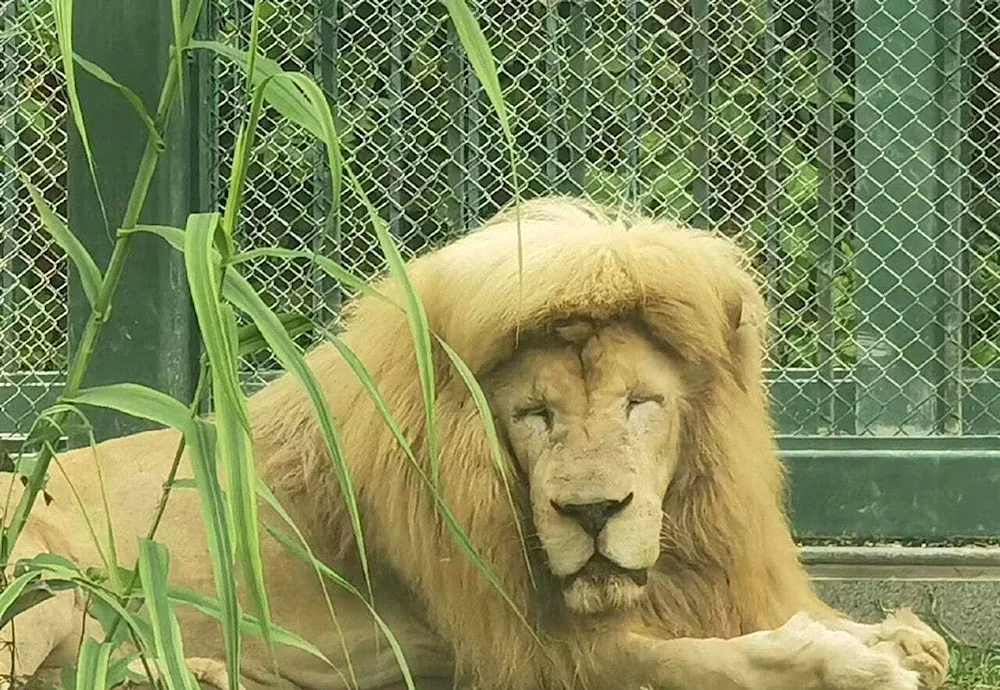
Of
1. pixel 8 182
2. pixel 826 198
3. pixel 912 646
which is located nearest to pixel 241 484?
pixel 912 646

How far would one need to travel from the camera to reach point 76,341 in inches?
179

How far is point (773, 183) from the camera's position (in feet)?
15.9

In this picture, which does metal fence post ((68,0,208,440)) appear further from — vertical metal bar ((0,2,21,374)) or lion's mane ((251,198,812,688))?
lion's mane ((251,198,812,688))

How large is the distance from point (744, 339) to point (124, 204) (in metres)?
1.81

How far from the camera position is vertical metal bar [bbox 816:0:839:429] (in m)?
4.77

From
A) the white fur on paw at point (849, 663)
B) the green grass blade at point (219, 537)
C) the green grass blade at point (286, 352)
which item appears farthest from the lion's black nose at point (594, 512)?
the green grass blade at point (219, 537)

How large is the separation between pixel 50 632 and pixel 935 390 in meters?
2.45

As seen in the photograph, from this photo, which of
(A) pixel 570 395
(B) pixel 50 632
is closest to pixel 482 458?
(A) pixel 570 395

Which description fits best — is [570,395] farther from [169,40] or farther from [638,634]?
[169,40]

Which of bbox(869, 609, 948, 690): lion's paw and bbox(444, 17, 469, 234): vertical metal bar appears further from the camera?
bbox(444, 17, 469, 234): vertical metal bar

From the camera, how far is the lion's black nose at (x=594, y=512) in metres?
3.07

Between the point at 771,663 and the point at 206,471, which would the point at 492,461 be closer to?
the point at 771,663

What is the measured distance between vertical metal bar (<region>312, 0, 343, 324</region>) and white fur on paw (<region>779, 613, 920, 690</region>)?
6.89 feet

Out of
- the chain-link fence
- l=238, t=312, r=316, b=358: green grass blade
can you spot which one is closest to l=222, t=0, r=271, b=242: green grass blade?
l=238, t=312, r=316, b=358: green grass blade
